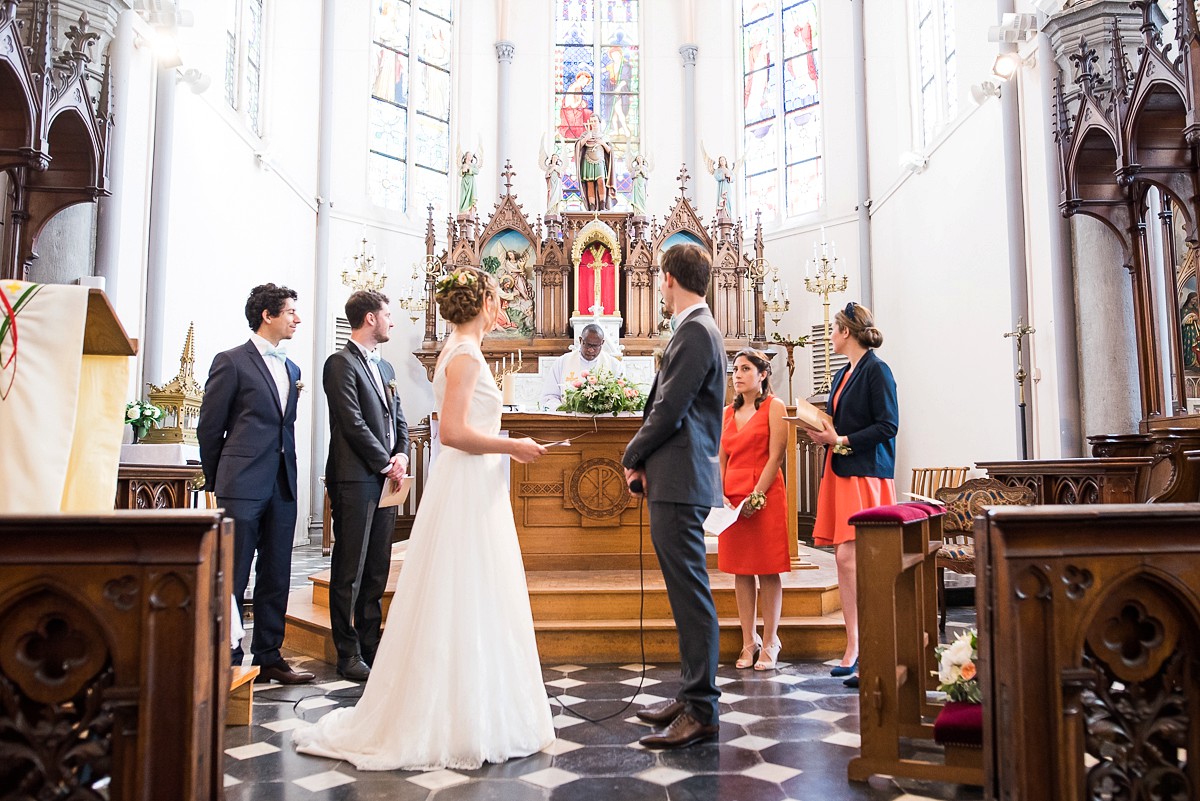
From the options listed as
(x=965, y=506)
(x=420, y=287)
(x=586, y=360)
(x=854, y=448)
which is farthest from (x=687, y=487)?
(x=420, y=287)

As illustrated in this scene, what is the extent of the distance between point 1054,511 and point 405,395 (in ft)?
34.7

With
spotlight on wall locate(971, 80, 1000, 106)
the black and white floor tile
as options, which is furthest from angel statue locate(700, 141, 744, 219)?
the black and white floor tile

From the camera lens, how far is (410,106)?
41.0 feet

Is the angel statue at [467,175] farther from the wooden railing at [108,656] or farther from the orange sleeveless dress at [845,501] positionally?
the wooden railing at [108,656]

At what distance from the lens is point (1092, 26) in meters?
5.84

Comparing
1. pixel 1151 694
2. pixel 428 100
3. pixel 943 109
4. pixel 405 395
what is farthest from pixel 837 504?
pixel 428 100

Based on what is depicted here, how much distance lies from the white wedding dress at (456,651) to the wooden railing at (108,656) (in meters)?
1.07

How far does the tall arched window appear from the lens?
12.1 meters

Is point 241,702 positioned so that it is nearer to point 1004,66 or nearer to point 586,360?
point 586,360

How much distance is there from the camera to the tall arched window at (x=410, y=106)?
1211 centimetres

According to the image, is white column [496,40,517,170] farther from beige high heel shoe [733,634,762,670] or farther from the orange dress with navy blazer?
beige high heel shoe [733,634,762,670]

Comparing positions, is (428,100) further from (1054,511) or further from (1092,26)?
(1054,511)

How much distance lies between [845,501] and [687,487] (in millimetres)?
1099

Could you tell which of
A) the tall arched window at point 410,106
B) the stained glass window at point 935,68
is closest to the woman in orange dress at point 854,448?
the stained glass window at point 935,68
